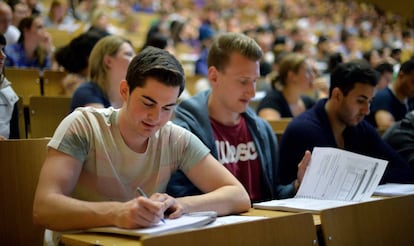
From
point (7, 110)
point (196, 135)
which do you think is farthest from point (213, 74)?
point (7, 110)

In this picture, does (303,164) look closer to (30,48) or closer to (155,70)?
(155,70)

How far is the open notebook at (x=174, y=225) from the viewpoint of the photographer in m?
1.48

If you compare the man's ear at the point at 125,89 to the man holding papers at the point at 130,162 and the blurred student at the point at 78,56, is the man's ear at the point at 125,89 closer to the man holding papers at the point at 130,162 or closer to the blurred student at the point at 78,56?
the man holding papers at the point at 130,162

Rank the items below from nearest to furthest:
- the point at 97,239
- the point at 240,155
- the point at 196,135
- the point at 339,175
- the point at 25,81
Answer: the point at 97,239 → the point at 339,175 → the point at 196,135 → the point at 240,155 → the point at 25,81

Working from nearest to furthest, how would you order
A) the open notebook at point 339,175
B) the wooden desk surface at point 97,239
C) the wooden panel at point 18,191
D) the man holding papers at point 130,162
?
1. the wooden desk surface at point 97,239
2. the man holding papers at point 130,162
3. the wooden panel at point 18,191
4. the open notebook at point 339,175

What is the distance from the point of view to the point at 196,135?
7.73ft

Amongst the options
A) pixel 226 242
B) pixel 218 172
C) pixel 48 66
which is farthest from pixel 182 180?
pixel 48 66

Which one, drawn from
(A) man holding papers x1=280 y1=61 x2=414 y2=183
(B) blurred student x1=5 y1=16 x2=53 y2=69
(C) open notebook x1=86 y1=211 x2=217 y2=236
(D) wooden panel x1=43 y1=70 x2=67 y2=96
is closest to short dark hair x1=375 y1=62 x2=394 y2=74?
(A) man holding papers x1=280 y1=61 x2=414 y2=183

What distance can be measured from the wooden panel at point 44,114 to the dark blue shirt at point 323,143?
43.8 inches

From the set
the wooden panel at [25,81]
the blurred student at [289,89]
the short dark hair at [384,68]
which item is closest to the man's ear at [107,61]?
the wooden panel at [25,81]

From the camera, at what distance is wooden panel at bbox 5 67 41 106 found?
11.9 ft

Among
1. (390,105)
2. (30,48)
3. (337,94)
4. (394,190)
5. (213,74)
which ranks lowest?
(394,190)

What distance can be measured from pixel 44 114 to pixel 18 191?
1100 millimetres

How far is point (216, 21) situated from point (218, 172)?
29.1ft
